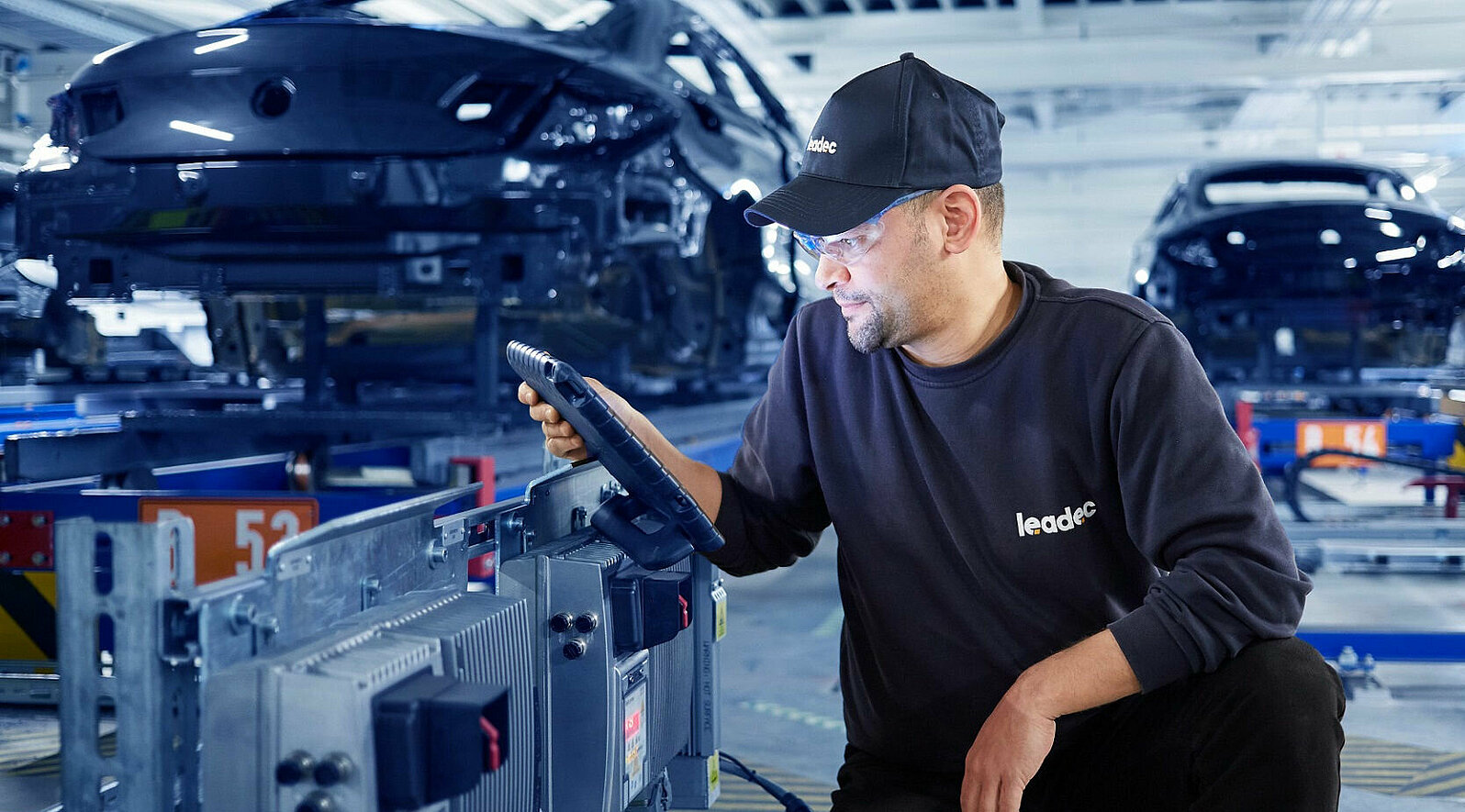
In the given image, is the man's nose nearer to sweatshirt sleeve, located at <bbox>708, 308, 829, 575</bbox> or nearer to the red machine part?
sweatshirt sleeve, located at <bbox>708, 308, 829, 575</bbox>

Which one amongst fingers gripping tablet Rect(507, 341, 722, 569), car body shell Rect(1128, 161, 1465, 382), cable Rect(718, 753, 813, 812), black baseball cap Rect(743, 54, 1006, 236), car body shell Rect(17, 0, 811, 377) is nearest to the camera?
fingers gripping tablet Rect(507, 341, 722, 569)

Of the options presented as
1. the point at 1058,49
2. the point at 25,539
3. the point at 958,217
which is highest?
the point at 1058,49

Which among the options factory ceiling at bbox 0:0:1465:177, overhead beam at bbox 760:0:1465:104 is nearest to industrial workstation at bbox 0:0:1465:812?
factory ceiling at bbox 0:0:1465:177

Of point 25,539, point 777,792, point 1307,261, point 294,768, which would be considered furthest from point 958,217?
point 1307,261

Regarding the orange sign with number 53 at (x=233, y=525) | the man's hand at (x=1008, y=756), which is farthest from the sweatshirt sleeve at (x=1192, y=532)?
the orange sign with number 53 at (x=233, y=525)

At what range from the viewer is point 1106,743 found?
144 centimetres

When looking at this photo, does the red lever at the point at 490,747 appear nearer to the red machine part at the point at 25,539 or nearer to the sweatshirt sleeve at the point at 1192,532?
the sweatshirt sleeve at the point at 1192,532

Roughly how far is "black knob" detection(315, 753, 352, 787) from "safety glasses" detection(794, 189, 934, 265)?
2.46ft

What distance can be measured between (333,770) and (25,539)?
1987 millimetres

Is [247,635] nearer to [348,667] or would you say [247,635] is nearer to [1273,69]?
[348,667]

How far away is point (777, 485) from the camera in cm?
165

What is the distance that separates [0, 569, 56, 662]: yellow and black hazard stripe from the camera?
8.03ft

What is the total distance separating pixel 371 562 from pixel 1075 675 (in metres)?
0.70

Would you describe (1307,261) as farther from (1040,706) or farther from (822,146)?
(1040,706)
